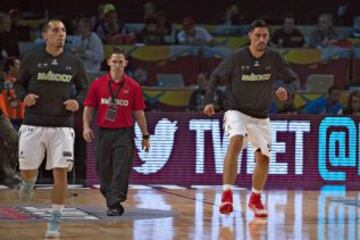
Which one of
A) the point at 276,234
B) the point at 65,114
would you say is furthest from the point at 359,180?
the point at 65,114

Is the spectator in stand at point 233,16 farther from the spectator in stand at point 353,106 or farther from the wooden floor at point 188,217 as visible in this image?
the wooden floor at point 188,217

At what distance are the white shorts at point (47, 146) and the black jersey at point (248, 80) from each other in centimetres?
224

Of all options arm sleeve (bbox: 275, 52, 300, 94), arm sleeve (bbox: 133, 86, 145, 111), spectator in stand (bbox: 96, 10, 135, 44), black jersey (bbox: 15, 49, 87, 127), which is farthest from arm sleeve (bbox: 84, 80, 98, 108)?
spectator in stand (bbox: 96, 10, 135, 44)

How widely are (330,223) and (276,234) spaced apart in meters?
1.24

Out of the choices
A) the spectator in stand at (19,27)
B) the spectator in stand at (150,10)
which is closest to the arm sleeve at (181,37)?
the spectator in stand at (150,10)

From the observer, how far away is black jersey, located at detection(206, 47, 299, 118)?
11.0 metres

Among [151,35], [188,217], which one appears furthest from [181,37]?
[188,217]

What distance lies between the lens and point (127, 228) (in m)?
9.64

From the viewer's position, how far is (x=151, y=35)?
65.9ft

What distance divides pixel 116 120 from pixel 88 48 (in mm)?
7895

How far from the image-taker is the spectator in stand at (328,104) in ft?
57.6

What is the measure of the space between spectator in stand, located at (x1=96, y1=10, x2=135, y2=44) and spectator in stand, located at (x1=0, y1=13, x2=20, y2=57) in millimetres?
1845

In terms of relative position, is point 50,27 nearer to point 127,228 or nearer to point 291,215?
point 127,228

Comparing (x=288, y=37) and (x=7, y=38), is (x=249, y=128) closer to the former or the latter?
(x=7, y=38)
